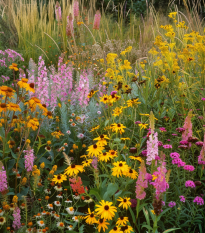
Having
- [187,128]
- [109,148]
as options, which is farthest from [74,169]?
[187,128]

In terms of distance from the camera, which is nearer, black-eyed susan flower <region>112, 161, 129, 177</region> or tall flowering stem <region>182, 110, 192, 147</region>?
black-eyed susan flower <region>112, 161, 129, 177</region>

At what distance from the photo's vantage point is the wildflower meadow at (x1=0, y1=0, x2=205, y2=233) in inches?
57.0

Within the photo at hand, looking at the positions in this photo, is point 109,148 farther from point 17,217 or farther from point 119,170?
point 17,217

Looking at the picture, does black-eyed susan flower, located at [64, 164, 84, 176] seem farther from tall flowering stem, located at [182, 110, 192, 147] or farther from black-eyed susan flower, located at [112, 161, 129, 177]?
tall flowering stem, located at [182, 110, 192, 147]

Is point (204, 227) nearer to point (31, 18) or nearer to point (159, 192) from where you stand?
point (159, 192)

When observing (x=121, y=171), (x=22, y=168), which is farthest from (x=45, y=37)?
(x=121, y=171)

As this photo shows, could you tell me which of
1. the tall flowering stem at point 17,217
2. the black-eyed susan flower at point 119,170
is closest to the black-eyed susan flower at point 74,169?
the black-eyed susan flower at point 119,170

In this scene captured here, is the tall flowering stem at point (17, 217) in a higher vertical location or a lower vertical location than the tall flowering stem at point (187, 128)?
lower

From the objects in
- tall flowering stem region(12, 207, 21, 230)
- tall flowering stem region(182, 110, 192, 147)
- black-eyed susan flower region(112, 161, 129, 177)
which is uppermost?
tall flowering stem region(182, 110, 192, 147)

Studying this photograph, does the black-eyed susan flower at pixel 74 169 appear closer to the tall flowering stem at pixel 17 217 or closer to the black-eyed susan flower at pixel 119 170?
the black-eyed susan flower at pixel 119 170

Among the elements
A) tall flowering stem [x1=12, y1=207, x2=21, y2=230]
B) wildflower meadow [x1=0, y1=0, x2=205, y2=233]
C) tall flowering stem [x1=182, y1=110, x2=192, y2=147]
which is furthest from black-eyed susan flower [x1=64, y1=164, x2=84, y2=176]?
tall flowering stem [x1=182, y1=110, x2=192, y2=147]

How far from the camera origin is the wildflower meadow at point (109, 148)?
1447 mm

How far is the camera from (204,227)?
1600 millimetres

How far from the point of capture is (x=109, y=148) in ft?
6.91
